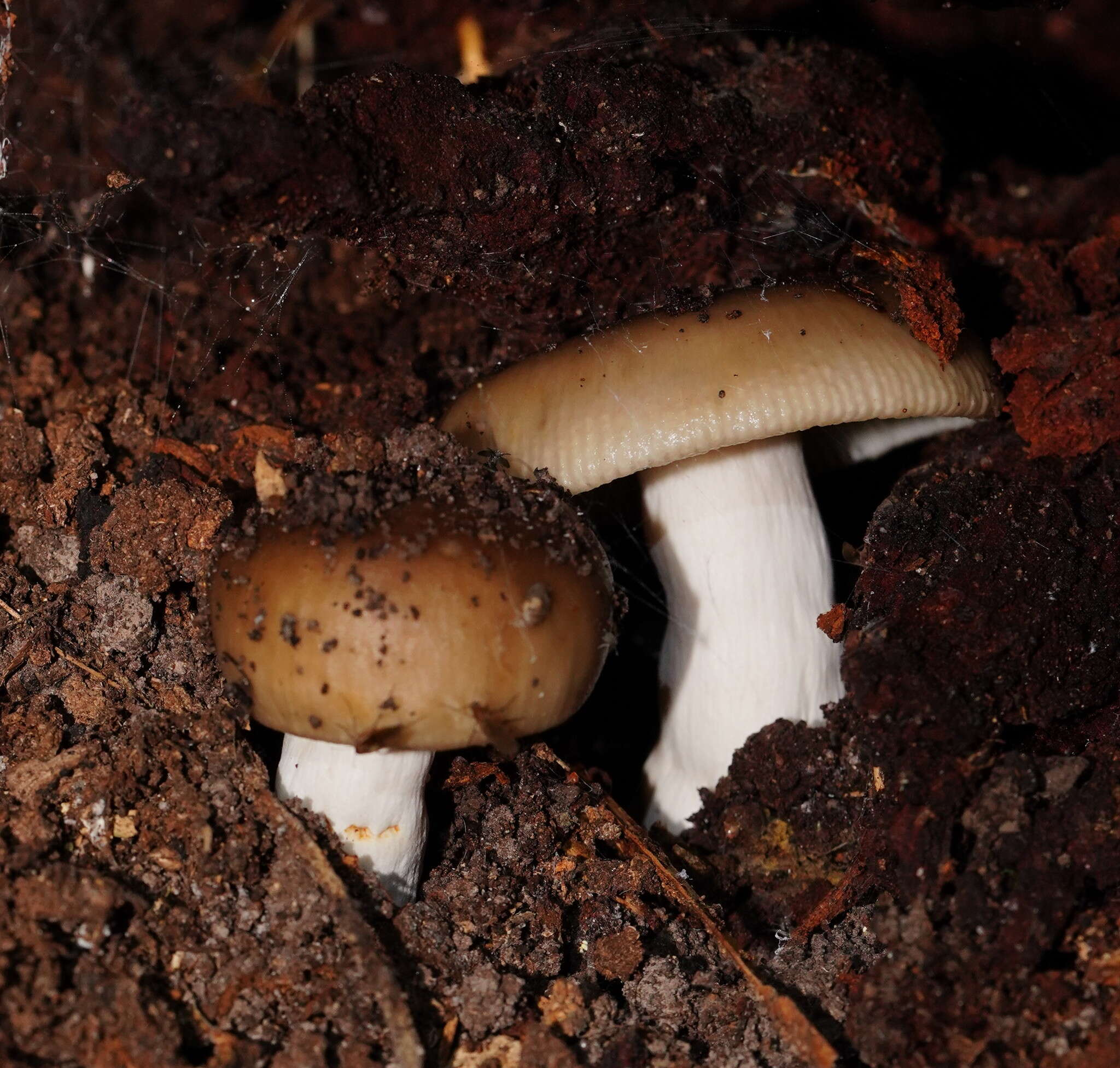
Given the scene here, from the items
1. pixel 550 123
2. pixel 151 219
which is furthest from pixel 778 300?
pixel 151 219

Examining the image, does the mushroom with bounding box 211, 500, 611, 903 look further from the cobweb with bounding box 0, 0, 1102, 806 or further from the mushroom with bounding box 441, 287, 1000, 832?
the cobweb with bounding box 0, 0, 1102, 806

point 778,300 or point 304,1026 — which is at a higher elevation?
point 778,300

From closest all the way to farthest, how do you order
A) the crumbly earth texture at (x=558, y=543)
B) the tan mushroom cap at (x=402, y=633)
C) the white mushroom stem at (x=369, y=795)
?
the tan mushroom cap at (x=402, y=633), the crumbly earth texture at (x=558, y=543), the white mushroom stem at (x=369, y=795)

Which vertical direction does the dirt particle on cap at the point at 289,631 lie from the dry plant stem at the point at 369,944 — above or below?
above

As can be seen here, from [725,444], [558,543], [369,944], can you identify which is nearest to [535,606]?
[558,543]

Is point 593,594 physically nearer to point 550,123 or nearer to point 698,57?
point 550,123

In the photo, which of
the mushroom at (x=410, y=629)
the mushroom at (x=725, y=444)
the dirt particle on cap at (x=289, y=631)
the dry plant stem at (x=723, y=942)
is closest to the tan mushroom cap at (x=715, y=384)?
the mushroom at (x=725, y=444)

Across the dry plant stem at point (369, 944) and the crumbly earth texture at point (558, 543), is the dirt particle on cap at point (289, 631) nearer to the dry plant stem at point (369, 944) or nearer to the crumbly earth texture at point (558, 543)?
the crumbly earth texture at point (558, 543)
